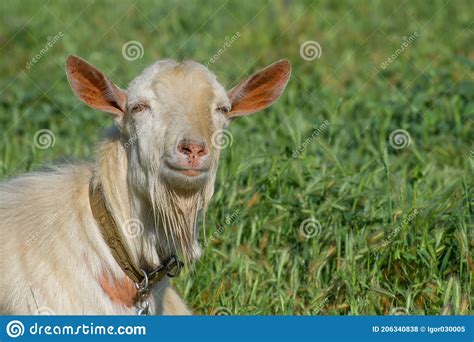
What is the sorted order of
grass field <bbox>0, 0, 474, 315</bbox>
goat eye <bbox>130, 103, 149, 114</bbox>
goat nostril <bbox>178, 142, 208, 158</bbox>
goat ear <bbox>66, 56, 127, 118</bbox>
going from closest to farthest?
goat nostril <bbox>178, 142, 208, 158</bbox>, goat eye <bbox>130, 103, 149, 114</bbox>, goat ear <bbox>66, 56, 127, 118</bbox>, grass field <bbox>0, 0, 474, 315</bbox>

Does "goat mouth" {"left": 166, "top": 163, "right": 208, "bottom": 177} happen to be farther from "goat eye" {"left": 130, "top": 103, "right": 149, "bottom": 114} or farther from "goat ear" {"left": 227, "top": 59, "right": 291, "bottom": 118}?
"goat ear" {"left": 227, "top": 59, "right": 291, "bottom": 118}

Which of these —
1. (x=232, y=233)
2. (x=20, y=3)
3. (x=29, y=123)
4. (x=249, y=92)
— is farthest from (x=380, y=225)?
(x=20, y=3)

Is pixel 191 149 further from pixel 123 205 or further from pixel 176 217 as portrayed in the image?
pixel 123 205

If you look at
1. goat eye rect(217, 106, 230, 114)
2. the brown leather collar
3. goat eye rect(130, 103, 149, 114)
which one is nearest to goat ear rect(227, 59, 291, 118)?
goat eye rect(217, 106, 230, 114)

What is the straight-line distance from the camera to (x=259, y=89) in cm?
534

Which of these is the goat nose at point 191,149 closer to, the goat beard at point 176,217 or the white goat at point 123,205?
the white goat at point 123,205

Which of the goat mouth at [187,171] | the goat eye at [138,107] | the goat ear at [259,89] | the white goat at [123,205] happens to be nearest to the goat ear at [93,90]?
the white goat at [123,205]

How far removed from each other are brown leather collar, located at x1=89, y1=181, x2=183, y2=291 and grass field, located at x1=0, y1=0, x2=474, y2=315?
19.0 inches

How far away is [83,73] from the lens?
16.3 feet

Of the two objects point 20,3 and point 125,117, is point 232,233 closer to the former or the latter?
point 125,117

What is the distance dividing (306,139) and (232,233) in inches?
52.7

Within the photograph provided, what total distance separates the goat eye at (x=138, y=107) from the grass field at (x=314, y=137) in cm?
53

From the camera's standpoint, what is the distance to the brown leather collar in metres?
4.84

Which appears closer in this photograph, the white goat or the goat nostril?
the goat nostril
